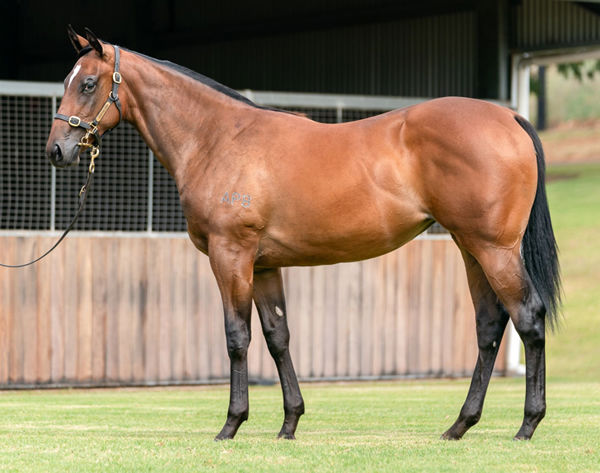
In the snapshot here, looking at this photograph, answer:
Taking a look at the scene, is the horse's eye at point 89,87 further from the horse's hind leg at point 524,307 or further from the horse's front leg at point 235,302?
the horse's hind leg at point 524,307

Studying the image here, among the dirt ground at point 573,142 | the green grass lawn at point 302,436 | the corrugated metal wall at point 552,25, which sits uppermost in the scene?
the corrugated metal wall at point 552,25

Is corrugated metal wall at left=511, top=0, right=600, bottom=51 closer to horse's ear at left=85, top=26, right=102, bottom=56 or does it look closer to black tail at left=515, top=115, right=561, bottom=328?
black tail at left=515, top=115, right=561, bottom=328

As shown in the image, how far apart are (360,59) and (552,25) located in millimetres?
3096

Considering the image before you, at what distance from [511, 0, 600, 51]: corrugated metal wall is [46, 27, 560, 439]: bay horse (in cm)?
691

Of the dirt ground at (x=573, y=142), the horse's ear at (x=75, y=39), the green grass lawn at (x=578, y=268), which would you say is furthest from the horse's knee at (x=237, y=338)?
the dirt ground at (x=573, y=142)

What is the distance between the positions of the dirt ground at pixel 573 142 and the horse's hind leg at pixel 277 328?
101ft

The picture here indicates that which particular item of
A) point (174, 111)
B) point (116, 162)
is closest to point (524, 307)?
point (174, 111)

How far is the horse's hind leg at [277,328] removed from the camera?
6543mm

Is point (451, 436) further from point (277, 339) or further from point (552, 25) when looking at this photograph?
point (552, 25)

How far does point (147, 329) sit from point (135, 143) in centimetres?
233

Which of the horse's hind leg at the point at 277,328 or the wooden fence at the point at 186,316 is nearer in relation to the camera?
the horse's hind leg at the point at 277,328

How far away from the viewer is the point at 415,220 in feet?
20.5

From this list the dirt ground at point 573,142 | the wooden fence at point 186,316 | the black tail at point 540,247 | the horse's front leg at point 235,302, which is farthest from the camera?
the dirt ground at point 573,142

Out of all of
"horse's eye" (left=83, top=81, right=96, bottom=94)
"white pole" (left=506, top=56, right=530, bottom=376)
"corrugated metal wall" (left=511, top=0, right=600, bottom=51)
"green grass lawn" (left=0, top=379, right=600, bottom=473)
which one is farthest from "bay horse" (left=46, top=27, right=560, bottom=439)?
"corrugated metal wall" (left=511, top=0, right=600, bottom=51)
